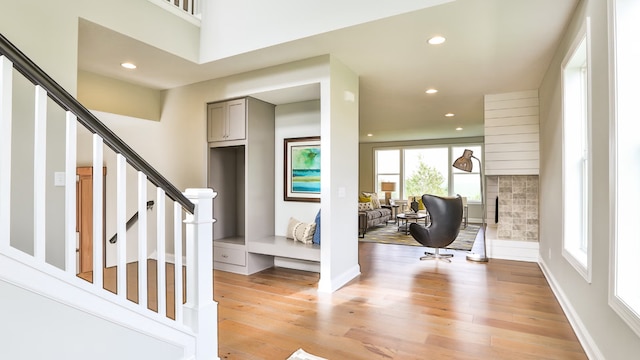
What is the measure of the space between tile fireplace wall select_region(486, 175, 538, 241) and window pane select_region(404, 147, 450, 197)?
5079 mm

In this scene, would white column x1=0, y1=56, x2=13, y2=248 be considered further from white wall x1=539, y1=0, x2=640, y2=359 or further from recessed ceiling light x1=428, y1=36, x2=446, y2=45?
recessed ceiling light x1=428, y1=36, x2=446, y2=45

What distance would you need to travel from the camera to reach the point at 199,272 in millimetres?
1998

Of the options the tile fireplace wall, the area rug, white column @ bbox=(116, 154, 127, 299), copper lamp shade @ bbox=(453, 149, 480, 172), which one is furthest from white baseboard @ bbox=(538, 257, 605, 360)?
white column @ bbox=(116, 154, 127, 299)

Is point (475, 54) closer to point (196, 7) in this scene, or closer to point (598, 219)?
point (598, 219)

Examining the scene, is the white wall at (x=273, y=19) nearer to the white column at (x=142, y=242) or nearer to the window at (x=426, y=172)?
the white column at (x=142, y=242)

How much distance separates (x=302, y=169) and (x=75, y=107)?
10.4 ft

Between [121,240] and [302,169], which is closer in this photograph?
[121,240]

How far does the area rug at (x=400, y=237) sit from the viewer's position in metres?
6.39

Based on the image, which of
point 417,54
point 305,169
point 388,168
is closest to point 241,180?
point 305,169

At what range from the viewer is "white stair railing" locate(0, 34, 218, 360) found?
134cm

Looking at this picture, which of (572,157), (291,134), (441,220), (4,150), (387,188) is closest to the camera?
(4,150)

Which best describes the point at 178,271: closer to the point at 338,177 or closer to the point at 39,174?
the point at 39,174

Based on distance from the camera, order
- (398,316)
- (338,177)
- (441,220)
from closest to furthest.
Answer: (398,316) → (338,177) → (441,220)

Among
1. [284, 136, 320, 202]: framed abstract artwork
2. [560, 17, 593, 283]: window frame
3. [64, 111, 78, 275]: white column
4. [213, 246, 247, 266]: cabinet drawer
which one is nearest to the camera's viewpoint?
[64, 111, 78, 275]: white column
